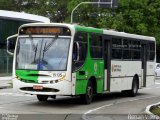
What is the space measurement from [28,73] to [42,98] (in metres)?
2.58

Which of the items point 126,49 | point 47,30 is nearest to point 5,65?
point 126,49

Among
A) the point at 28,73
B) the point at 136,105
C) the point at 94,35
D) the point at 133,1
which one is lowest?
the point at 136,105

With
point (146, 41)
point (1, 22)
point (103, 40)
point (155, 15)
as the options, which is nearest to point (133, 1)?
point (155, 15)

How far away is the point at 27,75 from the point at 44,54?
96 cm

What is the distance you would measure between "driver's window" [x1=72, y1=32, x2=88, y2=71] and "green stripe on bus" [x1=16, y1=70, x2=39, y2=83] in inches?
55.6

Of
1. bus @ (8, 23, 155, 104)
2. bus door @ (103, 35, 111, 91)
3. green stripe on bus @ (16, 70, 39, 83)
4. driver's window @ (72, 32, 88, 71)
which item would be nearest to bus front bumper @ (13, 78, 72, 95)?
bus @ (8, 23, 155, 104)

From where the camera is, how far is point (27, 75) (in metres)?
18.0

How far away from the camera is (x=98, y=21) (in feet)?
191

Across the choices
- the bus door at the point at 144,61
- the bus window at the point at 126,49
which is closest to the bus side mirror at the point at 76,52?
the bus window at the point at 126,49

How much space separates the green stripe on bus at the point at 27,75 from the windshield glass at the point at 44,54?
0.16 m

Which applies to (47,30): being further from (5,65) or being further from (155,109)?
(5,65)

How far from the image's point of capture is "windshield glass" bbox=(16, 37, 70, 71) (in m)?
17.8

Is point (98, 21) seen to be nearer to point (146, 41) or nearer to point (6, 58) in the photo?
point (6, 58)

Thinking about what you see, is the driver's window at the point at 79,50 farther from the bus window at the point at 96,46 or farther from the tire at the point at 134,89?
the tire at the point at 134,89
